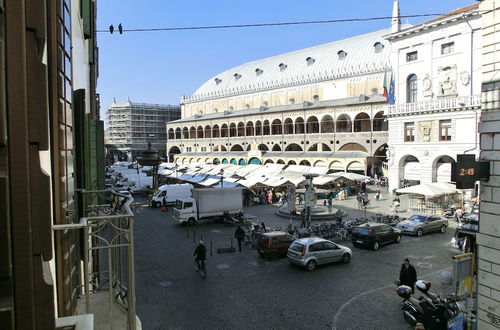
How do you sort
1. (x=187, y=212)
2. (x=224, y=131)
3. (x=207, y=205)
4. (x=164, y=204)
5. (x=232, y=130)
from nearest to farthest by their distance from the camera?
1. (x=187, y=212)
2. (x=207, y=205)
3. (x=164, y=204)
4. (x=232, y=130)
5. (x=224, y=131)

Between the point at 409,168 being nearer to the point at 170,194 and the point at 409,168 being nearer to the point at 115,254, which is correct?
the point at 170,194

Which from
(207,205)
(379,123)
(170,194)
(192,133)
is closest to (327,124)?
(379,123)

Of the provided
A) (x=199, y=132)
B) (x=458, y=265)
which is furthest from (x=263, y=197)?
(x=199, y=132)

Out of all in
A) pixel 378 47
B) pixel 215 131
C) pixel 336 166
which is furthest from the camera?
pixel 215 131

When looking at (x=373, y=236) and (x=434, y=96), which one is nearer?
(x=373, y=236)

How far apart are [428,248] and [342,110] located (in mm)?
39519

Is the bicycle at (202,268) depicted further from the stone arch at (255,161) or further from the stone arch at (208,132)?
the stone arch at (208,132)

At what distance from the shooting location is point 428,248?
64.8 feet

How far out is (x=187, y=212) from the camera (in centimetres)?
2667

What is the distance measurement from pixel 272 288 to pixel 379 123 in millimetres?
45743

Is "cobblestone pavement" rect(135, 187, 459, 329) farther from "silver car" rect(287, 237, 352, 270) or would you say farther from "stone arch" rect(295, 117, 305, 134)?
"stone arch" rect(295, 117, 305, 134)

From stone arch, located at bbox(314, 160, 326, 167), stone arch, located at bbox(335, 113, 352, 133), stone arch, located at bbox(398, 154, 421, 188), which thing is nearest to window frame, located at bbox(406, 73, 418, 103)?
stone arch, located at bbox(398, 154, 421, 188)

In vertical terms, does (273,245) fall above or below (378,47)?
below

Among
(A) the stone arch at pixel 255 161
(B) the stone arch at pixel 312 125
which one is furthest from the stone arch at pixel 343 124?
(A) the stone arch at pixel 255 161
